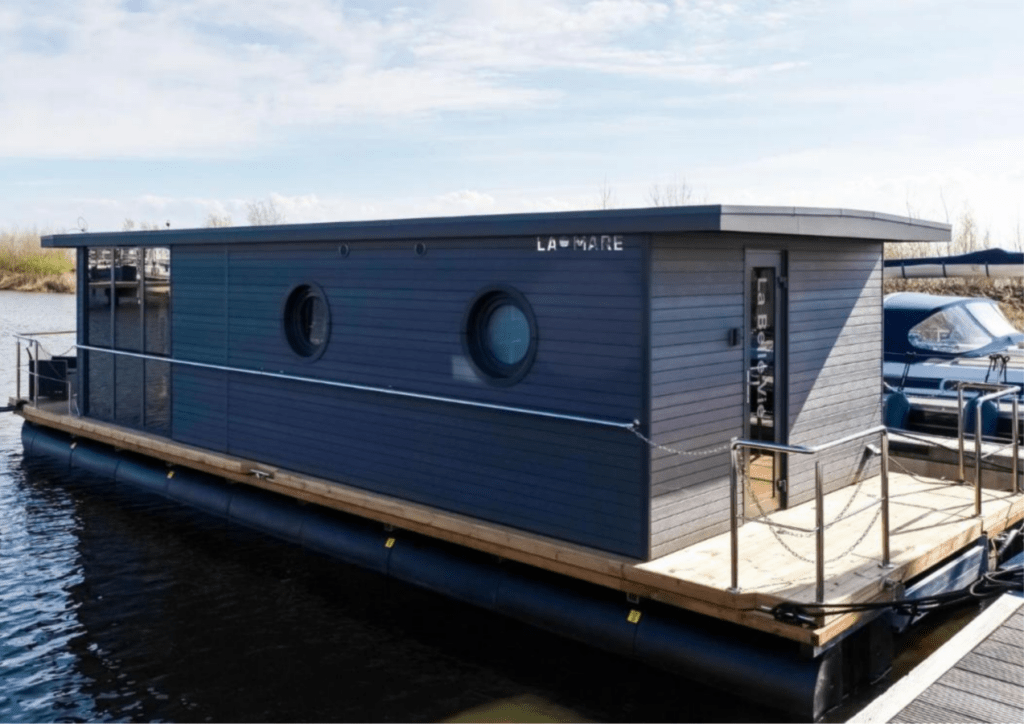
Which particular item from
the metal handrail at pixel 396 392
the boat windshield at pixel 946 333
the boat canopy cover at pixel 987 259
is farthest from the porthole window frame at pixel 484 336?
the boat canopy cover at pixel 987 259

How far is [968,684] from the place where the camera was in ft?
19.9

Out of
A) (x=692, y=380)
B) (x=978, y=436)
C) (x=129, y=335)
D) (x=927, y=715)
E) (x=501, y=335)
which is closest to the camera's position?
(x=927, y=715)

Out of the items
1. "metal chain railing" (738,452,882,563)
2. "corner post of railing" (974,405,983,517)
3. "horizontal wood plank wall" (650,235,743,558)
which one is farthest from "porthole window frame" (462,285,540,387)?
"corner post of railing" (974,405,983,517)

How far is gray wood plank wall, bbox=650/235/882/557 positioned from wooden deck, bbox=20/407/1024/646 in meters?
0.30

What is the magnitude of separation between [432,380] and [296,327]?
2.19 m

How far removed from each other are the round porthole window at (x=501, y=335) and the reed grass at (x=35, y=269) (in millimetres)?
39430

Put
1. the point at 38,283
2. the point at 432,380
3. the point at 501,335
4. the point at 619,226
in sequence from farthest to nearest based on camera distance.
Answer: the point at 38,283, the point at 432,380, the point at 501,335, the point at 619,226

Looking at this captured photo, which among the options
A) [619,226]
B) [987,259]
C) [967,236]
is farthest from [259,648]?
[967,236]

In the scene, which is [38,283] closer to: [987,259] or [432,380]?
[987,259]

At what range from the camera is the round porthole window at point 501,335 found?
8.11 meters

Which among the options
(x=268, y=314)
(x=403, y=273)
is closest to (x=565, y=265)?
(x=403, y=273)

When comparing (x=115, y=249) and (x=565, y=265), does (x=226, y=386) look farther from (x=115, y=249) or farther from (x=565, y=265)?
(x=565, y=265)

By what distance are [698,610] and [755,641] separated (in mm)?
413

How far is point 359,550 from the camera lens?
30.8ft
